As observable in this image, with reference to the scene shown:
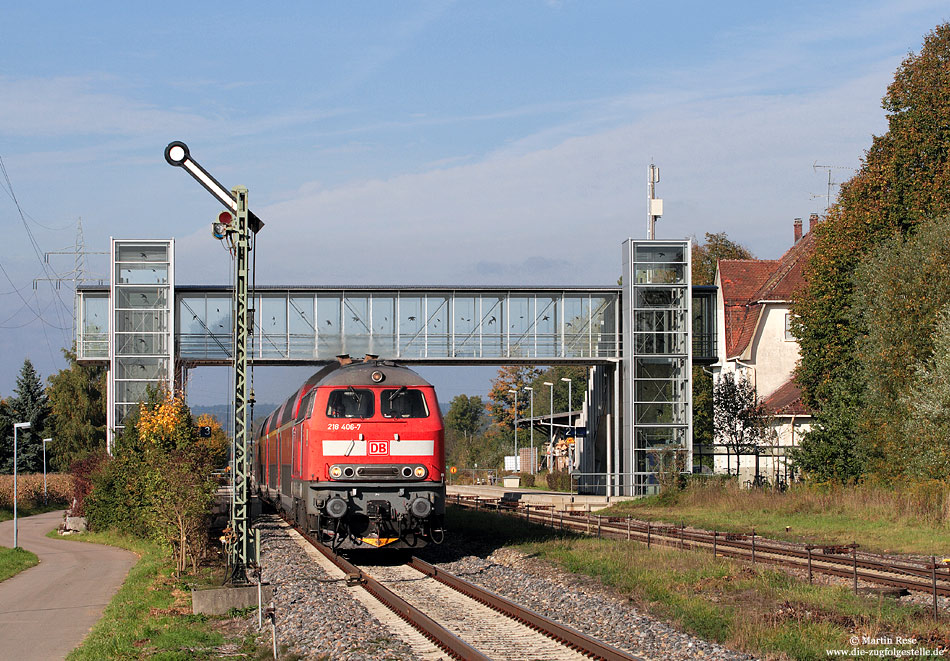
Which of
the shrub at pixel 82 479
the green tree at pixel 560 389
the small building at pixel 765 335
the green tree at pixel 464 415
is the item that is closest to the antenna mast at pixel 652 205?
the small building at pixel 765 335

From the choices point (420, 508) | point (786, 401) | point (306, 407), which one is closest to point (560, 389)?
point (786, 401)

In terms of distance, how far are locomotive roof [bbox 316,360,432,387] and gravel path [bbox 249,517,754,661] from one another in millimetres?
3466

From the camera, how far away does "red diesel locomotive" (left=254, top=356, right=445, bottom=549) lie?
18.7 m

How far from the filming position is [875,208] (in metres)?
37.2

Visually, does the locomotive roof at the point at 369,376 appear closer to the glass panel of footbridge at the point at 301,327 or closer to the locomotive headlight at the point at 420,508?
the locomotive headlight at the point at 420,508

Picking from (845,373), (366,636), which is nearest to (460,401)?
(845,373)

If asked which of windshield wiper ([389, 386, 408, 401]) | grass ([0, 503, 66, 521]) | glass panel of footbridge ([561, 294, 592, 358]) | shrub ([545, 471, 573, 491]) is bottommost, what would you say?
grass ([0, 503, 66, 521])

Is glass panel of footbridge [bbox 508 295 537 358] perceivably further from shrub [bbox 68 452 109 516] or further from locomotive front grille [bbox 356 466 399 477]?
locomotive front grille [bbox 356 466 399 477]

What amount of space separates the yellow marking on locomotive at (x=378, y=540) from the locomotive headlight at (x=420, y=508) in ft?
2.34

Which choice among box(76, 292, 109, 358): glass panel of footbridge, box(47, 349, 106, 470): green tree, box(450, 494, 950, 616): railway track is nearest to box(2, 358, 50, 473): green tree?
box(47, 349, 106, 470): green tree

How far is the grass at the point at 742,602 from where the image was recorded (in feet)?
38.5

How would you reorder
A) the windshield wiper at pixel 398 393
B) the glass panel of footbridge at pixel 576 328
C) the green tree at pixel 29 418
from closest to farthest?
the windshield wiper at pixel 398 393 < the glass panel of footbridge at pixel 576 328 < the green tree at pixel 29 418

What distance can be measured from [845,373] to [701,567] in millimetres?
22356

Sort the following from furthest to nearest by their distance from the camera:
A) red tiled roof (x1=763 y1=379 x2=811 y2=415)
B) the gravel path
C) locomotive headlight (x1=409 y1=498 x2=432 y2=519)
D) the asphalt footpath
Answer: red tiled roof (x1=763 y1=379 x2=811 y2=415), locomotive headlight (x1=409 y1=498 x2=432 y2=519), the asphalt footpath, the gravel path
